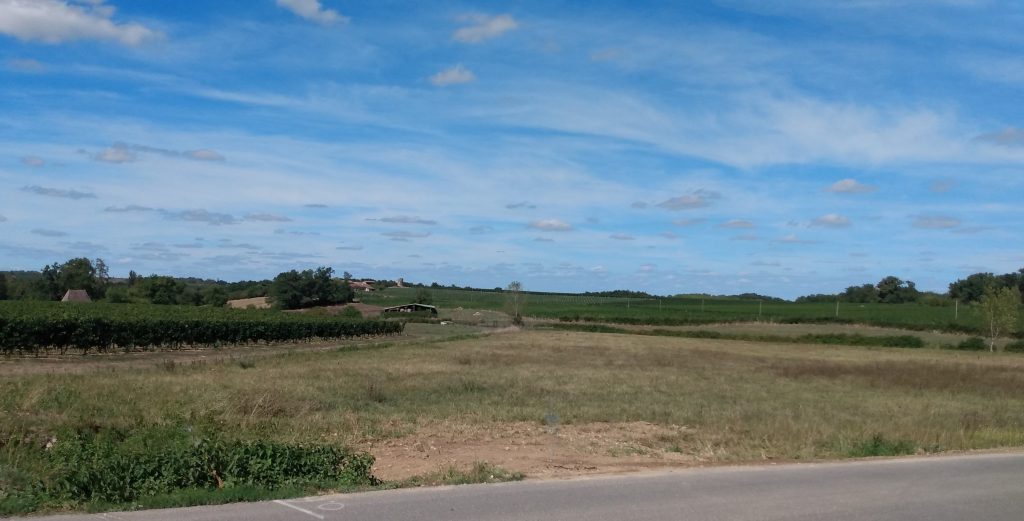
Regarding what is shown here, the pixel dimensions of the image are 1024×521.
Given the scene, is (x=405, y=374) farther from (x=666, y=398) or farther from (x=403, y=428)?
(x=403, y=428)

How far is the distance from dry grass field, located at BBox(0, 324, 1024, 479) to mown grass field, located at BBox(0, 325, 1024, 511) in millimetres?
74

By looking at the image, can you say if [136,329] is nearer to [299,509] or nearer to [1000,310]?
[299,509]

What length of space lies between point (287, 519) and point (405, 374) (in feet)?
85.0

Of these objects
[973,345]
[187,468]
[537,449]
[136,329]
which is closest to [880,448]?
[537,449]

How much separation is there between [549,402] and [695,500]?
1548 centimetres

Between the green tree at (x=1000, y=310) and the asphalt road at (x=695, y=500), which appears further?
the green tree at (x=1000, y=310)

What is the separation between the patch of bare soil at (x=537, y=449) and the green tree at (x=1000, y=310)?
58.7 metres

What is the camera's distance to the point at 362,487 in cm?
899

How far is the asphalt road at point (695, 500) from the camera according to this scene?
7.73 metres

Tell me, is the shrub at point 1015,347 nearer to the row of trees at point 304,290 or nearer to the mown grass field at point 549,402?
the mown grass field at point 549,402

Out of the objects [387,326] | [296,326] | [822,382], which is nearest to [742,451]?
[822,382]

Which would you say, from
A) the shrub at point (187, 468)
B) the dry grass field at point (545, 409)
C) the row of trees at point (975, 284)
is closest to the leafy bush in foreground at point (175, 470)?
the shrub at point (187, 468)

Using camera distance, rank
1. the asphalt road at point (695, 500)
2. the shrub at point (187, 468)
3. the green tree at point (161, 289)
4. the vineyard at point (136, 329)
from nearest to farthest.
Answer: the asphalt road at point (695, 500)
the shrub at point (187, 468)
the vineyard at point (136, 329)
the green tree at point (161, 289)

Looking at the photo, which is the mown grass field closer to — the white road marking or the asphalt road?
the asphalt road
